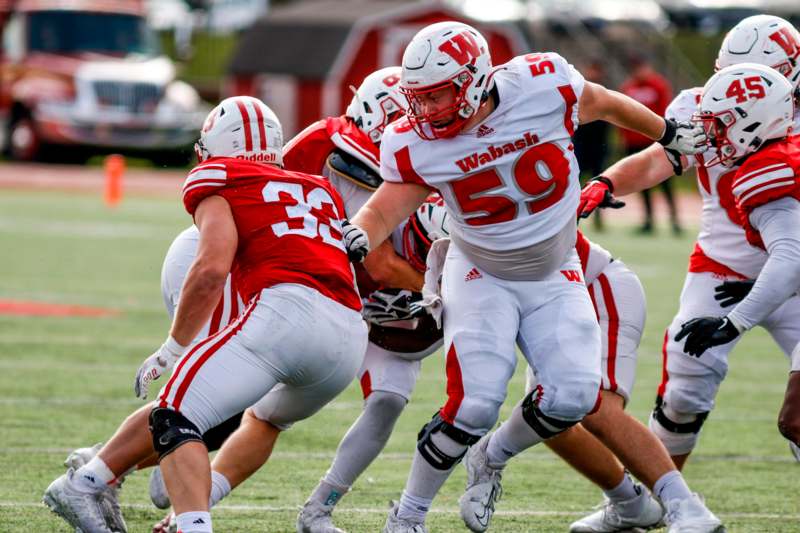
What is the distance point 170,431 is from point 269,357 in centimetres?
38

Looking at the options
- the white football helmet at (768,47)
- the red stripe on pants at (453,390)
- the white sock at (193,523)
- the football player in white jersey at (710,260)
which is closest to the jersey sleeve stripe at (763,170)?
the football player in white jersey at (710,260)

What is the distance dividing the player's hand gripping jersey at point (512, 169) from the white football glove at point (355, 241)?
0.29 metres

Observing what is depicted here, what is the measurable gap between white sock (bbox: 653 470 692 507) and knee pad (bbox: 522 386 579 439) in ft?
1.47

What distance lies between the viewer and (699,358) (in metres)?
5.77

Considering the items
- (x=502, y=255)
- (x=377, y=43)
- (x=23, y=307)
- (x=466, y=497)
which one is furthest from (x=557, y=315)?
(x=377, y=43)

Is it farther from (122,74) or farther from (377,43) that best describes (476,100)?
(377,43)

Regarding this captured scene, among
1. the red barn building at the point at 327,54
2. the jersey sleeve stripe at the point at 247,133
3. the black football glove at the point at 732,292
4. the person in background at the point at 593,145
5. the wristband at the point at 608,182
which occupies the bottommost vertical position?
the red barn building at the point at 327,54

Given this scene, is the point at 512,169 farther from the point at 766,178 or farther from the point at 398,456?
the point at 398,456

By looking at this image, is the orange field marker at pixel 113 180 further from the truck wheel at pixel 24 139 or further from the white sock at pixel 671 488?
the white sock at pixel 671 488

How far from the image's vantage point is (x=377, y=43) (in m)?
29.3

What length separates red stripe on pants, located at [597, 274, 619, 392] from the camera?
5438 mm

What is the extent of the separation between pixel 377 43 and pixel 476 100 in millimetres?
24695

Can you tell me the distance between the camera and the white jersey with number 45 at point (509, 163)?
4.98 meters

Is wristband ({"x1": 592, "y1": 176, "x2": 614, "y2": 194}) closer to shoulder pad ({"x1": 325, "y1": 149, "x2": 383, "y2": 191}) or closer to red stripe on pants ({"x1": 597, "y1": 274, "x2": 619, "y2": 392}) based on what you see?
red stripe on pants ({"x1": 597, "y1": 274, "x2": 619, "y2": 392})
